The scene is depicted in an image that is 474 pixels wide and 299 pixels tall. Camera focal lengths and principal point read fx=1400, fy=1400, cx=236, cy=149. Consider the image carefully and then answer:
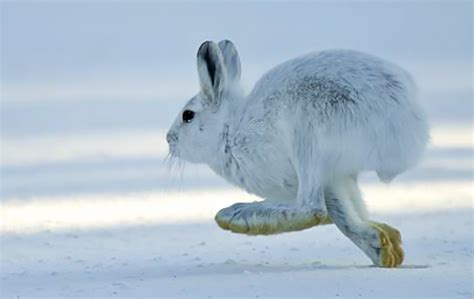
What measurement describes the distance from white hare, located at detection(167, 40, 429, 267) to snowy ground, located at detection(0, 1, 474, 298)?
19 centimetres

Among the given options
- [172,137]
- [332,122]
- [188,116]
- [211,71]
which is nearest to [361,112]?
[332,122]

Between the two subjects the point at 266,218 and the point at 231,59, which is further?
the point at 231,59

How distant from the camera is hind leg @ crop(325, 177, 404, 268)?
5.16m

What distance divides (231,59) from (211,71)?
0.16 m

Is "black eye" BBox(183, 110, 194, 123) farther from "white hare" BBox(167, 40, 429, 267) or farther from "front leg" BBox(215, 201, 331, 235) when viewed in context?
"front leg" BBox(215, 201, 331, 235)

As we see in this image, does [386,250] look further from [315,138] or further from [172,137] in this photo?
[172,137]

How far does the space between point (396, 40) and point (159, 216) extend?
675cm

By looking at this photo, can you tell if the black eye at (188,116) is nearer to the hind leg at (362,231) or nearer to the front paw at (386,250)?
the hind leg at (362,231)

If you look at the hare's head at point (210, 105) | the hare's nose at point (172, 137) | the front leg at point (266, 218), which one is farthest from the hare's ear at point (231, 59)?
the front leg at point (266, 218)

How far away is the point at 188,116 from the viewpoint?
5602mm

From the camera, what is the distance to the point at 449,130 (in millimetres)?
8617

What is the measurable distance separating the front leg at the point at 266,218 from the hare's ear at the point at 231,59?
2.11ft

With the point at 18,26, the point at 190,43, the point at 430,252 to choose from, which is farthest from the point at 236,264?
the point at 18,26

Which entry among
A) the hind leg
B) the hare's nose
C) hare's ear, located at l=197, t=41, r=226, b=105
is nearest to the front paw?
the hind leg
